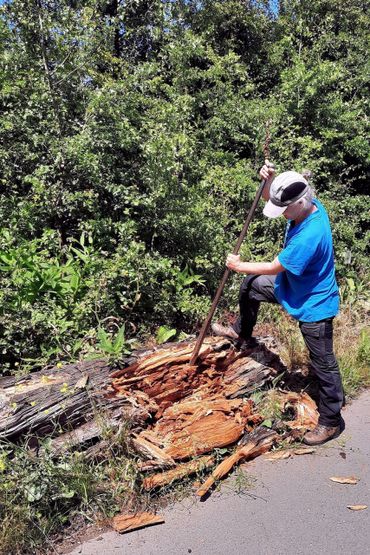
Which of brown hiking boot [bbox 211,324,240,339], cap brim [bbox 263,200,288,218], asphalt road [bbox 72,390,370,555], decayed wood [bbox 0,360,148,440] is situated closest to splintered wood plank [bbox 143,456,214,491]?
asphalt road [bbox 72,390,370,555]

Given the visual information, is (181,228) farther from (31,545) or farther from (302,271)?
(31,545)

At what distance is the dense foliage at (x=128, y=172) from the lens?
4.06m

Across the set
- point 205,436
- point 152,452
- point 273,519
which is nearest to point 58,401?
point 152,452

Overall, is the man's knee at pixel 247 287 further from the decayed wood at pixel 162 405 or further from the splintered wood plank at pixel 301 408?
the splintered wood plank at pixel 301 408

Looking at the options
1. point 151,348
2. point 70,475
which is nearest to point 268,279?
point 151,348

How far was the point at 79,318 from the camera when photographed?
156 inches

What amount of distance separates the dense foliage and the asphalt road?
1.25 m

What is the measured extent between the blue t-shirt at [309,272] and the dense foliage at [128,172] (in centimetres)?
126

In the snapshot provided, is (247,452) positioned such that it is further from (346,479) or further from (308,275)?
(308,275)

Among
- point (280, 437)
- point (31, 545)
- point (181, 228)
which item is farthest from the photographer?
point (181, 228)

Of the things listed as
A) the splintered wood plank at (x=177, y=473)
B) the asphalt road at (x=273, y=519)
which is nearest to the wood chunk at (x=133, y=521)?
the asphalt road at (x=273, y=519)

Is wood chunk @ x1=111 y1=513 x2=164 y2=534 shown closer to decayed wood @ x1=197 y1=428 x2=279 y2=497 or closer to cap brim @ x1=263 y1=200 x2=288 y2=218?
decayed wood @ x1=197 y1=428 x2=279 y2=497

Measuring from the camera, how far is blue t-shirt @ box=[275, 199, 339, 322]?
3281 mm

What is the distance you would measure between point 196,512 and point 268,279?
1.75 metres
